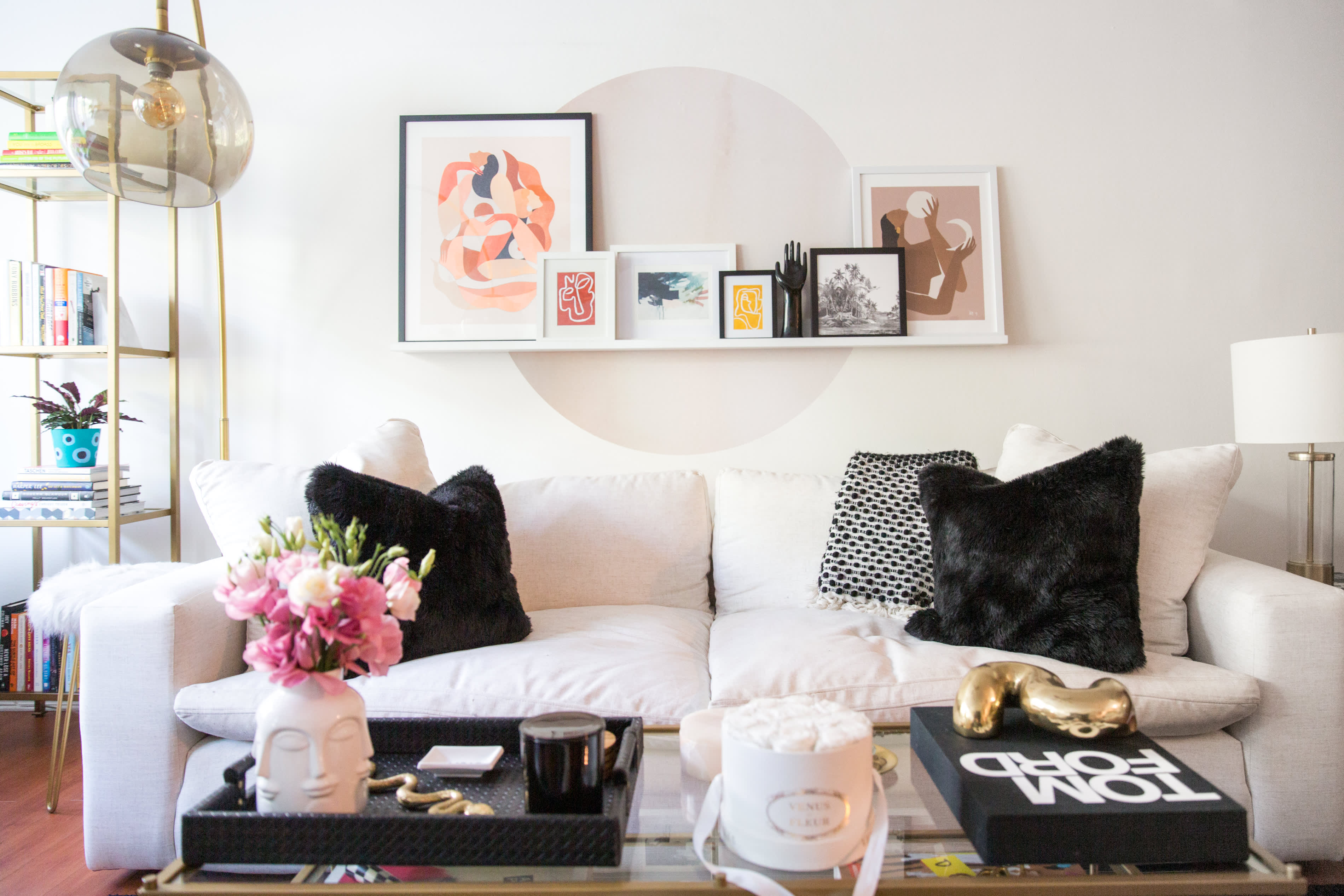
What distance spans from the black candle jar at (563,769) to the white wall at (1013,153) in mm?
1741

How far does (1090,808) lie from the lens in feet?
3.08

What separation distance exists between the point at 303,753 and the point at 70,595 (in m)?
1.44

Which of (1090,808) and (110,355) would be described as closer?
(1090,808)

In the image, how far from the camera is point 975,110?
8.78 ft

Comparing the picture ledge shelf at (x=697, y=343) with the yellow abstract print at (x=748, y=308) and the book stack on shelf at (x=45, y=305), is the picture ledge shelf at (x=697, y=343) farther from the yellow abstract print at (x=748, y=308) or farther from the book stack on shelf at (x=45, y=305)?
the book stack on shelf at (x=45, y=305)

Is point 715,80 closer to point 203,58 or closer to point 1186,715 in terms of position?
point 203,58

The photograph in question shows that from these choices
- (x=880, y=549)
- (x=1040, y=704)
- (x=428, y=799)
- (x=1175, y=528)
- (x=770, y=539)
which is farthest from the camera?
(x=770, y=539)

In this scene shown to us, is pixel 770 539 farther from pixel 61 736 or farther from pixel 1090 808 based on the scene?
pixel 61 736

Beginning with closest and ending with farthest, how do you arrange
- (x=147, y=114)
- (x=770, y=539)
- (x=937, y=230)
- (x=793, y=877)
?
(x=793, y=877), (x=147, y=114), (x=770, y=539), (x=937, y=230)

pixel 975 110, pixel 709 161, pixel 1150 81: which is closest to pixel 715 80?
pixel 709 161

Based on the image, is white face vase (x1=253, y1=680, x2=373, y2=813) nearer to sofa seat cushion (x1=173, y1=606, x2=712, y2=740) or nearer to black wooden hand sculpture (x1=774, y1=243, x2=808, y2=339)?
sofa seat cushion (x1=173, y1=606, x2=712, y2=740)

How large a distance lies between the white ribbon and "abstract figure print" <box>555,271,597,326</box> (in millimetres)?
1814

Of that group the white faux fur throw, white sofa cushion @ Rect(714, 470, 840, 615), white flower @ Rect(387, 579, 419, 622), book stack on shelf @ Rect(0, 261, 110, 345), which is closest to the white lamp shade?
white sofa cushion @ Rect(714, 470, 840, 615)

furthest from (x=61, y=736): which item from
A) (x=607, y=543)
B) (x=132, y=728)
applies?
(x=607, y=543)
